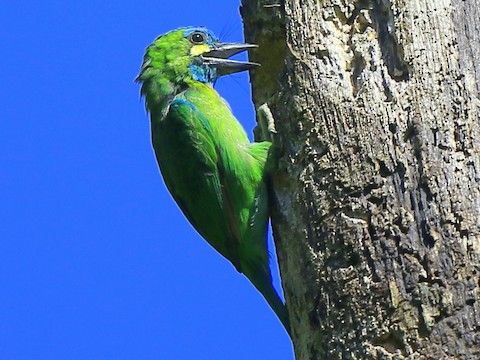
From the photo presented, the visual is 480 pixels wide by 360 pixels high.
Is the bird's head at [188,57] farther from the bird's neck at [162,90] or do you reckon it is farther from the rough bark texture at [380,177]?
the rough bark texture at [380,177]

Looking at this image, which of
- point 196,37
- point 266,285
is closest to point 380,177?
point 266,285

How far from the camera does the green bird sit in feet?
15.4

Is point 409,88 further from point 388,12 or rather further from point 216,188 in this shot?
point 216,188

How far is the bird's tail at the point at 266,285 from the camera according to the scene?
455 centimetres

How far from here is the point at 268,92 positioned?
4.62m

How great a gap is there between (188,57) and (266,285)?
153cm

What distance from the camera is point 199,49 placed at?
18.1 ft

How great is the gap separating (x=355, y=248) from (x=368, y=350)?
0.42 meters

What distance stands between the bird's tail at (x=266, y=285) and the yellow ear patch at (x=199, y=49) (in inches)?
55.2

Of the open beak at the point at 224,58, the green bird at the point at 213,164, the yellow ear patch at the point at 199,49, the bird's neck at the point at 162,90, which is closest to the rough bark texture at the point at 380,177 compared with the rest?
the green bird at the point at 213,164

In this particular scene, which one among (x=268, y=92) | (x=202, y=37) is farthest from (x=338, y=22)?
(x=202, y=37)

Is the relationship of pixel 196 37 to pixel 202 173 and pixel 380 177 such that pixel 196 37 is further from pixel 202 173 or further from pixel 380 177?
pixel 380 177

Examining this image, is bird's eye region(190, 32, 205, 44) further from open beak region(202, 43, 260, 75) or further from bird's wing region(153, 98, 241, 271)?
bird's wing region(153, 98, 241, 271)

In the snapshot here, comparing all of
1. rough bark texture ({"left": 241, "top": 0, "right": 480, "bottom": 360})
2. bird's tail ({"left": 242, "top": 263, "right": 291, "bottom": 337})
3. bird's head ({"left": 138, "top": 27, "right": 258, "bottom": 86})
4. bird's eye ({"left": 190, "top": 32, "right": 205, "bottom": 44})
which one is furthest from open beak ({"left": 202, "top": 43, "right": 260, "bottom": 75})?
bird's tail ({"left": 242, "top": 263, "right": 291, "bottom": 337})
